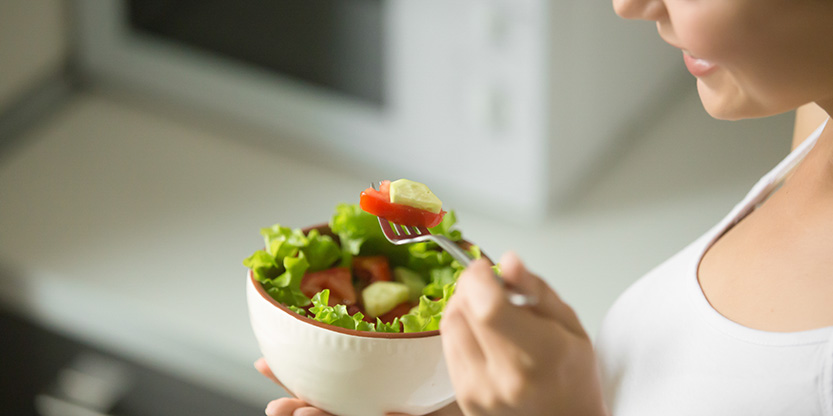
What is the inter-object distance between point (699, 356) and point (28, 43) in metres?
1.33

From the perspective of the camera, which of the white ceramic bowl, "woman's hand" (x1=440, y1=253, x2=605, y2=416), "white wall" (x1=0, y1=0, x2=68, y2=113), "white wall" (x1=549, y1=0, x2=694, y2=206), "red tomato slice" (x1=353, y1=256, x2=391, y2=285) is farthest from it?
"white wall" (x1=0, y1=0, x2=68, y2=113)

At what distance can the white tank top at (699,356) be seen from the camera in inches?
19.5

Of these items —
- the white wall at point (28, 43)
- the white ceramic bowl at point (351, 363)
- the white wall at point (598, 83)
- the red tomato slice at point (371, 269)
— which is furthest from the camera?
the white wall at point (28, 43)

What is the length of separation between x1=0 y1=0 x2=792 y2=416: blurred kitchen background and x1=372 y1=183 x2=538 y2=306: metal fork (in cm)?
61

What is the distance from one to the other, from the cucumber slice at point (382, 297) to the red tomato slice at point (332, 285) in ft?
0.04

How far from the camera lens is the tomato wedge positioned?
0.57 metres

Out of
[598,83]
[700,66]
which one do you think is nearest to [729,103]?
[700,66]

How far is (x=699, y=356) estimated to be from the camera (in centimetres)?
56

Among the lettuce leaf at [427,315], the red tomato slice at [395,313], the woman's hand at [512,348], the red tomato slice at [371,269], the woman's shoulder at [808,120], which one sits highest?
the red tomato slice at [371,269]

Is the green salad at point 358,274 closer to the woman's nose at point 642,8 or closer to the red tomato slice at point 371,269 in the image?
the red tomato slice at point 371,269

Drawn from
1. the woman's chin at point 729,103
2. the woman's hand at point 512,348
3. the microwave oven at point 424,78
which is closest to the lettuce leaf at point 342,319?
the woman's hand at point 512,348

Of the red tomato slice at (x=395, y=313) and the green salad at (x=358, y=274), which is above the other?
the green salad at (x=358, y=274)

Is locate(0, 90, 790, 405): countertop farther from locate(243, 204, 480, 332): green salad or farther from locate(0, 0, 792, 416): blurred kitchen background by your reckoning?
locate(243, 204, 480, 332): green salad

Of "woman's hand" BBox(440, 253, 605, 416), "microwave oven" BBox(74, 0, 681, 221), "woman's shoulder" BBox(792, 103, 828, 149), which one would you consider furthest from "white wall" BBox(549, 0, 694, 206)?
"woman's hand" BBox(440, 253, 605, 416)
